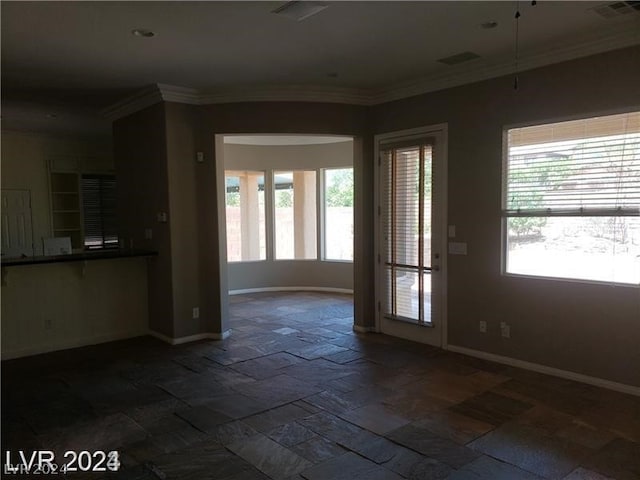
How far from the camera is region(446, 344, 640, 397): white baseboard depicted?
368 cm

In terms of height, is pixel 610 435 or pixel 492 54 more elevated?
pixel 492 54

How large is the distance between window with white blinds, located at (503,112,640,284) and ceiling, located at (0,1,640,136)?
634 mm

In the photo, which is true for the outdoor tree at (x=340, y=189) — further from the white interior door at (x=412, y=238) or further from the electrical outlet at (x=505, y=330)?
the electrical outlet at (x=505, y=330)

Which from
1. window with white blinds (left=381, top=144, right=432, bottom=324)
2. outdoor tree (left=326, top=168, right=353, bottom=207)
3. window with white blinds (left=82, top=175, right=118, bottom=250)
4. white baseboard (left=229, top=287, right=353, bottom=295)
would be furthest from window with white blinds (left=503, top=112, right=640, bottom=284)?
window with white blinds (left=82, top=175, right=118, bottom=250)

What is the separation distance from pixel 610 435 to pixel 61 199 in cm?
823

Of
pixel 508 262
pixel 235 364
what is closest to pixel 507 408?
pixel 508 262

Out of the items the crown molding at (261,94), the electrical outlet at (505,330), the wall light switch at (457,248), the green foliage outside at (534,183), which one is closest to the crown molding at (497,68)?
the crown molding at (261,94)

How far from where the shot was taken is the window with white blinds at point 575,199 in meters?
3.60

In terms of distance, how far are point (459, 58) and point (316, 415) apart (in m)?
3.20

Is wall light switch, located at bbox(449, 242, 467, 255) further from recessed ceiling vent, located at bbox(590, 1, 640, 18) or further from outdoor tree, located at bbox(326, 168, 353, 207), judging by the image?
outdoor tree, located at bbox(326, 168, 353, 207)

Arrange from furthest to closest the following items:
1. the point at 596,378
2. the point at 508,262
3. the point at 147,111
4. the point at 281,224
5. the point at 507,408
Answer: the point at 281,224, the point at 147,111, the point at 508,262, the point at 596,378, the point at 507,408

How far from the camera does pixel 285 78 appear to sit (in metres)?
4.77

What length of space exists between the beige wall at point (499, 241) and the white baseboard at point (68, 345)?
370 centimetres

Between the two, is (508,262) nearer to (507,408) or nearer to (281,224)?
(507,408)
